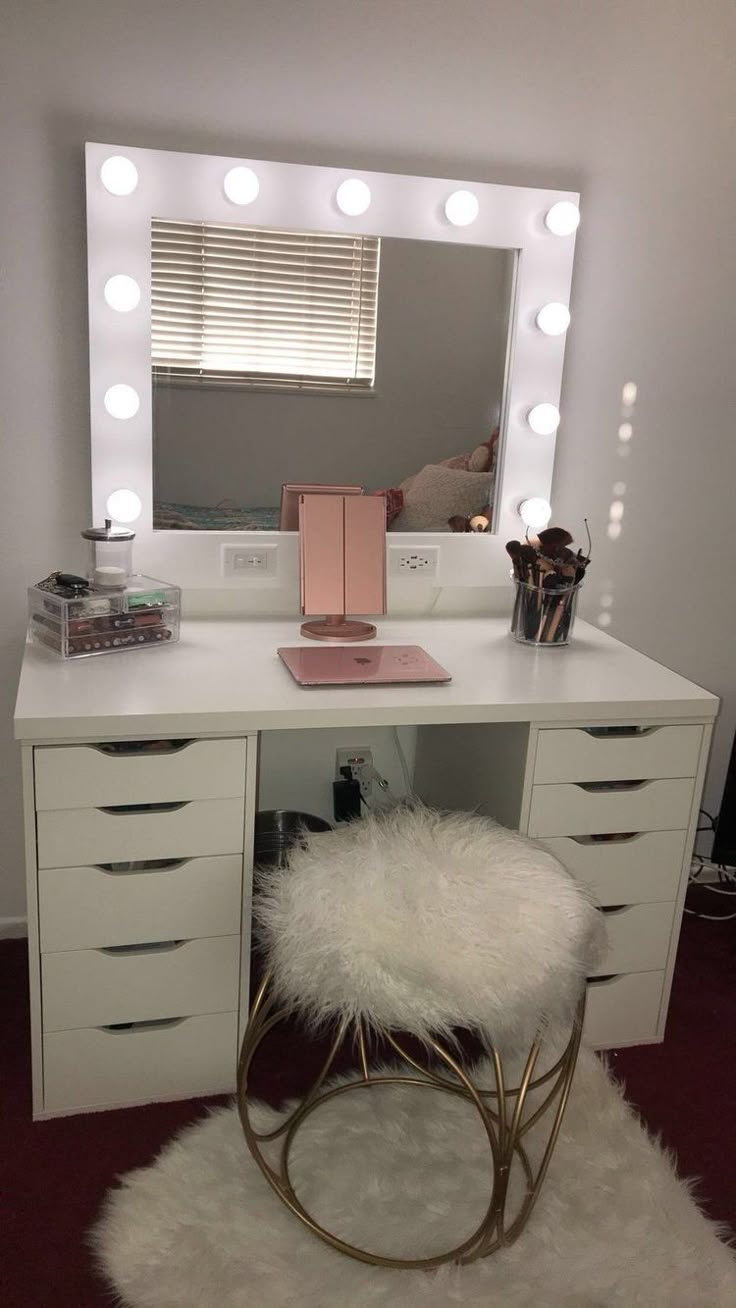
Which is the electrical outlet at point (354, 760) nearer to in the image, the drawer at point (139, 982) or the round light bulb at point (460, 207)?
the drawer at point (139, 982)

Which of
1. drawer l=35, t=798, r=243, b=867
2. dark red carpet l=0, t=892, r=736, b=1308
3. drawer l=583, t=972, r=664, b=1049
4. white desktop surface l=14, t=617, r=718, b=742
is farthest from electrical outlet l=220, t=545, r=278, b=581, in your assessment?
drawer l=583, t=972, r=664, b=1049

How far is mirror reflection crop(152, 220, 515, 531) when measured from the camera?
72.3 inches

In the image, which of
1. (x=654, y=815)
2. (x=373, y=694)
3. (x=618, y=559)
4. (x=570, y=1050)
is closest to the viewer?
(x=570, y=1050)

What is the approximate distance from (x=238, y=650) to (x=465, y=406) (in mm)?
662

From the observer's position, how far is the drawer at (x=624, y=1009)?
182 centimetres

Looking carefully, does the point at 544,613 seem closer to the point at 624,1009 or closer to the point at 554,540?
the point at 554,540

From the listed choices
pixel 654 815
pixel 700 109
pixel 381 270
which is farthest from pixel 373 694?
pixel 700 109

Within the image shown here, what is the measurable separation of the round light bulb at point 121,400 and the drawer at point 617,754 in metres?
0.91

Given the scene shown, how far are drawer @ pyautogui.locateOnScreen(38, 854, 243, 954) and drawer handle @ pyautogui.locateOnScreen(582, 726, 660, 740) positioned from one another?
0.61 metres

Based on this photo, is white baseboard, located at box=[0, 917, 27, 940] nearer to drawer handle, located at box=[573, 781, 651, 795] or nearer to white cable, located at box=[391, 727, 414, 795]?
white cable, located at box=[391, 727, 414, 795]

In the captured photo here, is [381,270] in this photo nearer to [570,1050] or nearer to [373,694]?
[373,694]

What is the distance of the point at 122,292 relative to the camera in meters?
1.77

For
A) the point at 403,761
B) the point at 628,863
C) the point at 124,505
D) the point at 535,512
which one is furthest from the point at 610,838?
the point at 124,505

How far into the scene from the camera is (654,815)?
175cm
